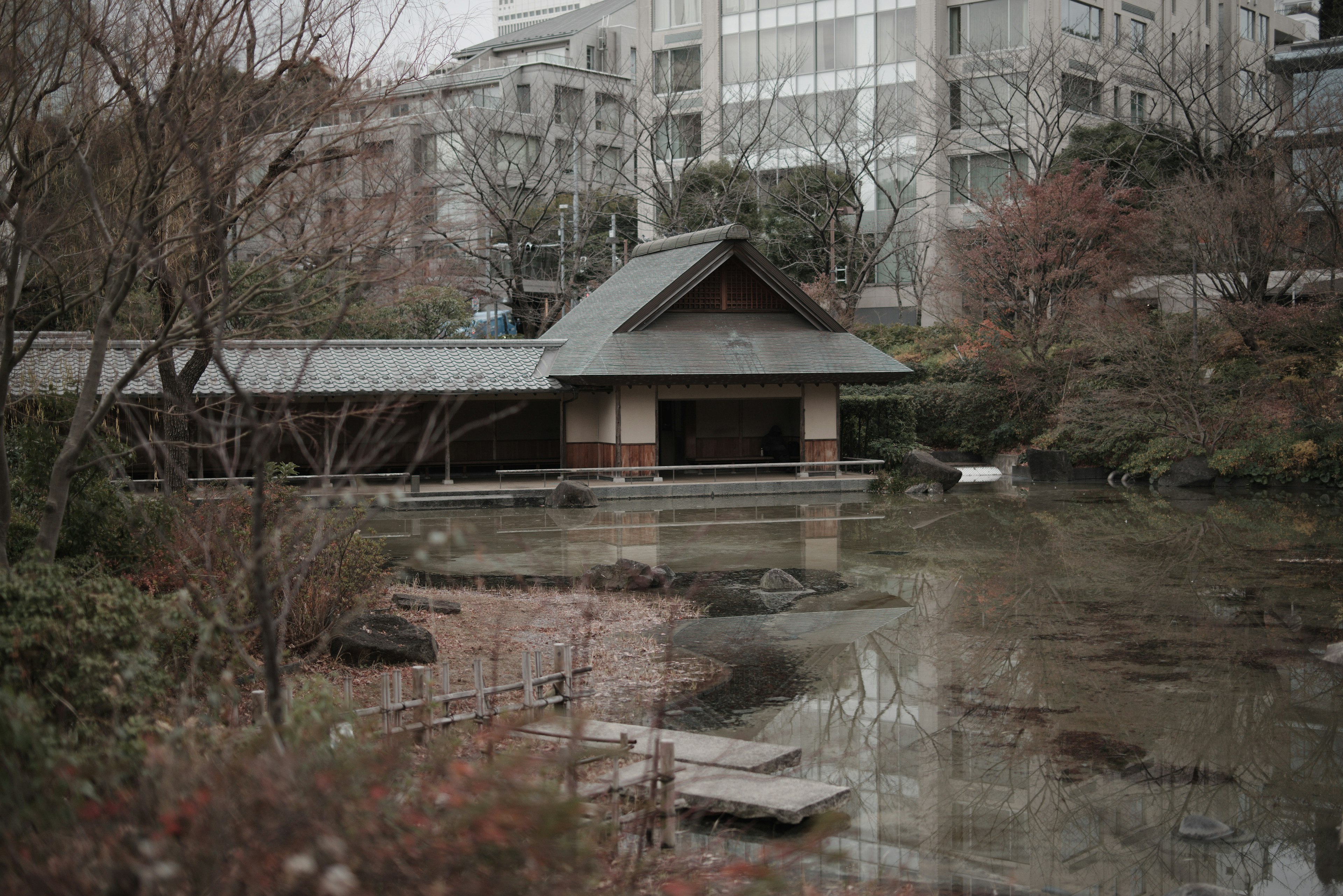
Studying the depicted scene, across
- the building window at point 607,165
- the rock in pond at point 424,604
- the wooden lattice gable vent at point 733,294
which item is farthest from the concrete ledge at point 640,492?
the building window at point 607,165

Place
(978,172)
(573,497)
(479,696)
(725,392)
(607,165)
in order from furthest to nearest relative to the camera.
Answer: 1. (607,165)
2. (978,172)
3. (725,392)
4. (573,497)
5. (479,696)

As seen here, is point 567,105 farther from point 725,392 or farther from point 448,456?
point 448,456

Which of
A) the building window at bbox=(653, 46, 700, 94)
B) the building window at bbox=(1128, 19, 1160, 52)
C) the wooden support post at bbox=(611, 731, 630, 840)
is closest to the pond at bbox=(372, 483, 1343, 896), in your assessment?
the wooden support post at bbox=(611, 731, 630, 840)

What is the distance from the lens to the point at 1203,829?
5.97m

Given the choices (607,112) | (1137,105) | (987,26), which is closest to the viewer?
(987,26)

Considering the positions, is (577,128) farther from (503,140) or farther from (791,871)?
(791,871)

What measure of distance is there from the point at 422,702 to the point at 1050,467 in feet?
81.8

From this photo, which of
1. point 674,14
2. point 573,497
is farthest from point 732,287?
point 674,14

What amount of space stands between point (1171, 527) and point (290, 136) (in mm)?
15351

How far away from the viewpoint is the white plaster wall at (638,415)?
24.5 meters

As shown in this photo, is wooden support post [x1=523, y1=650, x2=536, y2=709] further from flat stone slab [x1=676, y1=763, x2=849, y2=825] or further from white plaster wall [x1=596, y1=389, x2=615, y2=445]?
white plaster wall [x1=596, y1=389, x2=615, y2=445]

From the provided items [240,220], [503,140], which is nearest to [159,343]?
[240,220]

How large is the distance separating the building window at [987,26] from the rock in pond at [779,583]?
30708 millimetres

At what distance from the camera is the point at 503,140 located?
4238 centimetres
